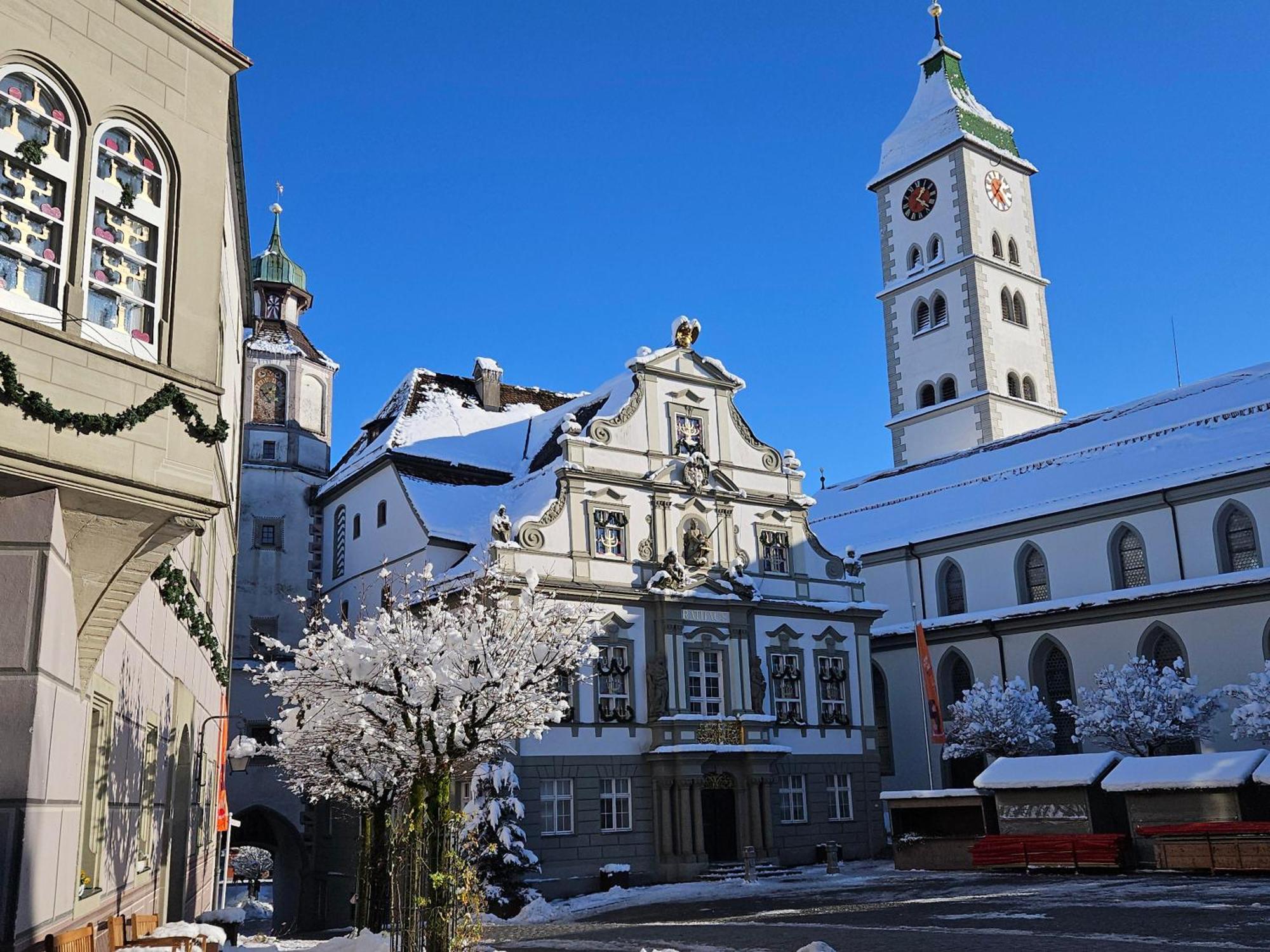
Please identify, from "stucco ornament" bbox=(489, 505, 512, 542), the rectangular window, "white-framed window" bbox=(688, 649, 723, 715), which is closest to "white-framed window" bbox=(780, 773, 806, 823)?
"white-framed window" bbox=(688, 649, 723, 715)

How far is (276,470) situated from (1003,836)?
Answer: 27434 mm

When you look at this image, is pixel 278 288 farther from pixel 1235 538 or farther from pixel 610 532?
pixel 1235 538

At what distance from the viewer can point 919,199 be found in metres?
70.5

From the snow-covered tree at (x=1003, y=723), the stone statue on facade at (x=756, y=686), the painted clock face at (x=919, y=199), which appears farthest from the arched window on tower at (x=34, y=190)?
the painted clock face at (x=919, y=199)

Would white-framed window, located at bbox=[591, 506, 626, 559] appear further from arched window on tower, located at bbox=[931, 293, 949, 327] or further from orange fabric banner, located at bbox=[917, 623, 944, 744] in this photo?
arched window on tower, located at bbox=[931, 293, 949, 327]

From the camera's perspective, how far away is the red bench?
30.9 meters

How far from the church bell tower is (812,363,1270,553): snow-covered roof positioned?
870cm

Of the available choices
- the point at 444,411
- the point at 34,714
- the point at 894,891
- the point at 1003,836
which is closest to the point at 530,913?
the point at 894,891

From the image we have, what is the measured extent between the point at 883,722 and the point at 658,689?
15.2 metres

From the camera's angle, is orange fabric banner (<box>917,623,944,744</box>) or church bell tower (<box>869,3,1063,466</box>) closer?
orange fabric banner (<box>917,623,944,744</box>)

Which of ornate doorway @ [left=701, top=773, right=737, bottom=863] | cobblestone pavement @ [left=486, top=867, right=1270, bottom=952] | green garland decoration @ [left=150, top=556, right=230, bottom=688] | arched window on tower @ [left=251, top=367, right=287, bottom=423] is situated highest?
arched window on tower @ [left=251, top=367, right=287, bottom=423]

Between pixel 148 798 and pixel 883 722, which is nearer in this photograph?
pixel 148 798

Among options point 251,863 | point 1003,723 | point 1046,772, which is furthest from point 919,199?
point 251,863

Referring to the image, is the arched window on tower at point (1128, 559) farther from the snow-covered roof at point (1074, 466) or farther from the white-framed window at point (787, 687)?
the white-framed window at point (787, 687)
